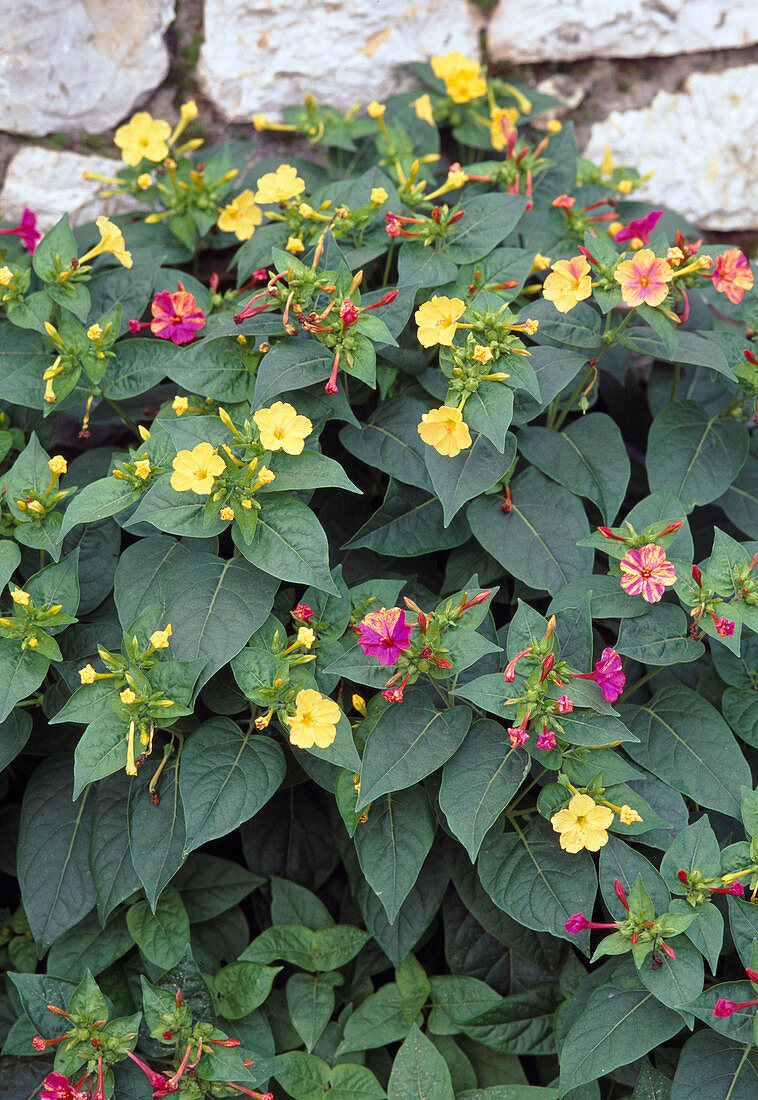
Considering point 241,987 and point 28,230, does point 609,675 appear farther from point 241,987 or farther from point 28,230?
point 28,230

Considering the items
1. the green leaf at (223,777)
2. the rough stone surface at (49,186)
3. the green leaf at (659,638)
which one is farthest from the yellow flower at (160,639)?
the rough stone surface at (49,186)

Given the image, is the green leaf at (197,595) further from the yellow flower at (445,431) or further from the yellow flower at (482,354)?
the yellow flower at (482,354)

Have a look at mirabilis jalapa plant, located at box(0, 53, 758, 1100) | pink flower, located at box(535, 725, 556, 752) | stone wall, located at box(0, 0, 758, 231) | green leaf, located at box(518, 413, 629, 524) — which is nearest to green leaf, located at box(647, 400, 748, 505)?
mirabilis jalapa plant, located at box(0, 53, 758, 1100)

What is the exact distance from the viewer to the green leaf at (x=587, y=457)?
7.09 ft

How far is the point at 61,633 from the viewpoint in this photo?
2.06 meters

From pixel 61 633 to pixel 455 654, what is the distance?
100 cm

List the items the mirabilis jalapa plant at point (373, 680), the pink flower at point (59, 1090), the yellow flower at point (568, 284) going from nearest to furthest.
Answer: the pink flower at point (59, 1090)
the mirabilis jalapa plant at point (373, 680)
the yellow flower at point (568, 284)

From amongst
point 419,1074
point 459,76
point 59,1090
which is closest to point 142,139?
point 459,76

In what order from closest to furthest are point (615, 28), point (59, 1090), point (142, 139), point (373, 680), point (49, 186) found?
point (59, 1090) → point (373, 680) → point (142, 139) → point (49, 186) → point (615, 28)

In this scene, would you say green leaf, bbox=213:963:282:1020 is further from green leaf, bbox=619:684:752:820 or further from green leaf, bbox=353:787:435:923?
green leaf, bbox=619:684:752:820

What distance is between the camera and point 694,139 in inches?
125

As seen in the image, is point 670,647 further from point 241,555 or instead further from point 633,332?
point 241,555

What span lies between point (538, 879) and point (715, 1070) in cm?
52

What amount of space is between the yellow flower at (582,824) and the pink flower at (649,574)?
461 mm
